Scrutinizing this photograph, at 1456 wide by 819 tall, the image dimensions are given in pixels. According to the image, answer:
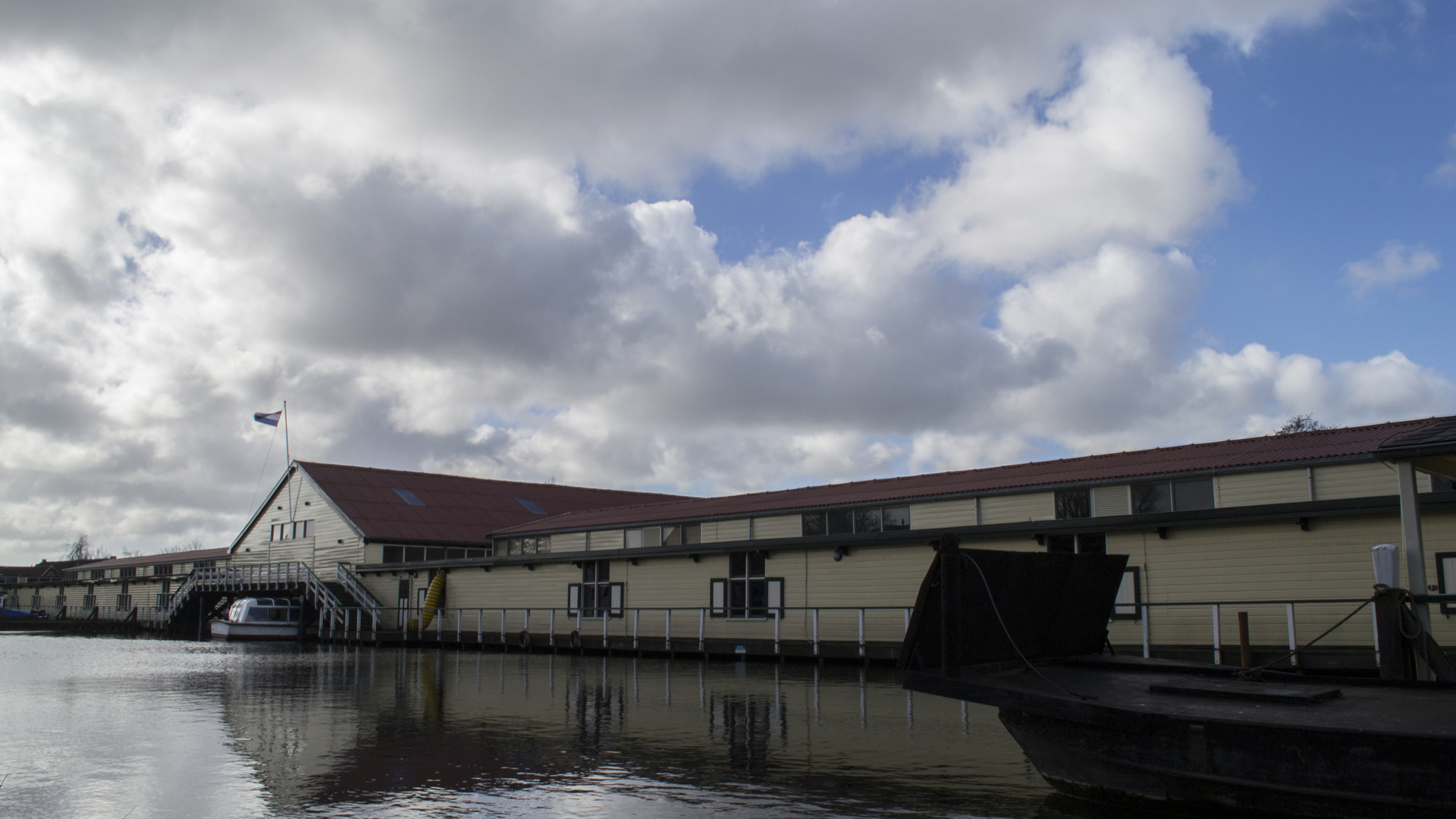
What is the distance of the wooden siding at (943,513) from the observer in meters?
28.5

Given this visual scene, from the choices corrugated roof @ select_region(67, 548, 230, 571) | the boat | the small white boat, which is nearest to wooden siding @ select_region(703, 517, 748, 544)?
the small white boat

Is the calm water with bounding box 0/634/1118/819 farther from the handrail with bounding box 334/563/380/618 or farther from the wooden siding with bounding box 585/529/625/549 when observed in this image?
the handrail with bounding box 334/563/380/618

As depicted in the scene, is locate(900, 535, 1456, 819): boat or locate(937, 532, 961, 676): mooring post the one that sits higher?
locate(937, 532, 961, 676): mooring post

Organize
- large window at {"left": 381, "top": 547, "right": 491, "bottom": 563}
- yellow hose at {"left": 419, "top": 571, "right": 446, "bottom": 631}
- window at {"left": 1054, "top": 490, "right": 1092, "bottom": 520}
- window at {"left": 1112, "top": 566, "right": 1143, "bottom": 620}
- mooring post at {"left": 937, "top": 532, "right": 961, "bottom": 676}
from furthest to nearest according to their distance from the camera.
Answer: large window at {"left": 381, "top": 547, "right": 491, "bottom": 563} → yellow hose at {"left": 419, "top": 571, "right": 446, "bottom": 631} → window at {"left": 1054, "top": 490, "right": 1092, "bottom": 520} → window at {"left": 1112, "top": 566, "right": 1143, "bottom": 620} → mooring post at {"left": 937, "top": 532, "right": 961, "bottom": 676}

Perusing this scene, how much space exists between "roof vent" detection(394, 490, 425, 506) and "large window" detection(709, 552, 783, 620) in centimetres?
2725

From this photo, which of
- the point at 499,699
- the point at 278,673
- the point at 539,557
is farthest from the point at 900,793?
the point at 539,557

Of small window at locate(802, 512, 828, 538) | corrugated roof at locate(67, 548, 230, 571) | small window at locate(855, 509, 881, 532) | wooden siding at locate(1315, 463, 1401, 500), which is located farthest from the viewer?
corrugated roof at locate(67, 548, 230, 571)

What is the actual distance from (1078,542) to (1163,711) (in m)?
16.3

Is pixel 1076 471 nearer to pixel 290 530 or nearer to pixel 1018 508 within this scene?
pixel 1018 508

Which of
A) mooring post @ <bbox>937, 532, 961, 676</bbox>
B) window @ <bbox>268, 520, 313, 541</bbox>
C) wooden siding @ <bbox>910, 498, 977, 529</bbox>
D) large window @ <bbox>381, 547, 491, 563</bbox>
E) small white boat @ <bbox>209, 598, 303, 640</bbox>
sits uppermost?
window @ <bbox>268, 520, 313, 541</bbox>

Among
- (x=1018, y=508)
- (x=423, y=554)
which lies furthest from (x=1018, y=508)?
(x=423, y=554)

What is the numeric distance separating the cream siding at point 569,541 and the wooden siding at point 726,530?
248 inches

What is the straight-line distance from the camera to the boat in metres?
6.03

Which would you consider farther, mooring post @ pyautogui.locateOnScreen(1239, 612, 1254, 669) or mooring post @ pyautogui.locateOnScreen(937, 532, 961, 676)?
mooring post @ pyautogui.locateOnScreen(1239, 612, 1254, 669)
